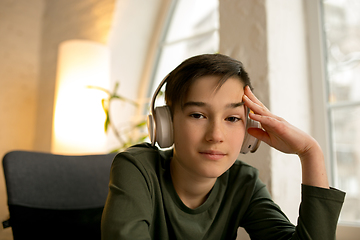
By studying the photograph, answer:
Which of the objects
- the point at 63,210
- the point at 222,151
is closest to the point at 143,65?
the point at 63,210

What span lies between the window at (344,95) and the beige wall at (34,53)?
2.28 meters

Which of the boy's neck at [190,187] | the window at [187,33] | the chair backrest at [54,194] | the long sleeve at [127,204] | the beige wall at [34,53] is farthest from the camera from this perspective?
the beige wall at [34,53]

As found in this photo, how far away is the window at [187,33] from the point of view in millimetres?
2998

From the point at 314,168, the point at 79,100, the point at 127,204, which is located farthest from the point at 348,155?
the point at 79,100

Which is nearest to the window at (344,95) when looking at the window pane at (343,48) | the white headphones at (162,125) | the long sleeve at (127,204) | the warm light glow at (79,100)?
the window pane at (343,48)

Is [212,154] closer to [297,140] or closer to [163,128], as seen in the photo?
[163,128]

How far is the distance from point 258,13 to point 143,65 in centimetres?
227

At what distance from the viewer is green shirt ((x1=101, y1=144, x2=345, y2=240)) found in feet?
2.66

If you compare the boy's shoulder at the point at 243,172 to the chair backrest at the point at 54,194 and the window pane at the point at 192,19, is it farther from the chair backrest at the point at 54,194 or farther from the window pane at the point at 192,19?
the window pane at the point at 192,19

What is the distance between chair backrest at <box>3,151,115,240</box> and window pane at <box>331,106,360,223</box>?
128 cm

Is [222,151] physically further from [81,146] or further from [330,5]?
[81,146]

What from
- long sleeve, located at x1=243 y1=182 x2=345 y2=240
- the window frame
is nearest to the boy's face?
long sleeve, located at x1=243 y1=182 x2=345 y2=240

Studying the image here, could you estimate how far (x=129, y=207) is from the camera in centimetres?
81

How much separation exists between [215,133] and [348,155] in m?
1.11
